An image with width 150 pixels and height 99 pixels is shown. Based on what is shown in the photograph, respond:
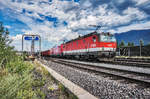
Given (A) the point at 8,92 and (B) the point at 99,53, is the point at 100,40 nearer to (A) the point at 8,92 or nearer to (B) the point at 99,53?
(B) the point at 99,53

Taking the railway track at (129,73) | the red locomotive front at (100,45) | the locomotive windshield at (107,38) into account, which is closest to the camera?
the railway track at (129,73)

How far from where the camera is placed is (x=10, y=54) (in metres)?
5.68

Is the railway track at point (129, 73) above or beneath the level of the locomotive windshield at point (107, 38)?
beneath

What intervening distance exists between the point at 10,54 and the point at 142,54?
24.3m

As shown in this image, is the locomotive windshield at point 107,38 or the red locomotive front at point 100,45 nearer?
the red locomotive front at point 100,45

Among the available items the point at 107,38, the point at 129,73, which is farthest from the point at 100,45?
the point at 129,73

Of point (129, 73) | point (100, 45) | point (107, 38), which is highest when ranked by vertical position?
point (107, 38)

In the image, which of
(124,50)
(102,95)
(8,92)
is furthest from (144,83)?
(124,50)

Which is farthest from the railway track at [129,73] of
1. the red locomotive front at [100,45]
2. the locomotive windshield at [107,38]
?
the locomotive windshield at [107,38]

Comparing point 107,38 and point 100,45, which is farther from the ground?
point 107,38

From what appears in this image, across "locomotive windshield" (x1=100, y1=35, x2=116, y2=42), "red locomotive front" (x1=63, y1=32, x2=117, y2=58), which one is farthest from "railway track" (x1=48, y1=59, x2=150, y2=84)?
"locomotive windshield" (x1=100, y1=35, x2=116, y2=42)

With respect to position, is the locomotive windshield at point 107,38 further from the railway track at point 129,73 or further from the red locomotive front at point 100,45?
the railway track at point 129,73

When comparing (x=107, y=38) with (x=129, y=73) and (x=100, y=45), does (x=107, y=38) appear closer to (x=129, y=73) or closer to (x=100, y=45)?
(x=100, y=45)

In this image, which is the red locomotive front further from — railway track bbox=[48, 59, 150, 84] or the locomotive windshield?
railway track bbox=[48, 59, 150, 84]
